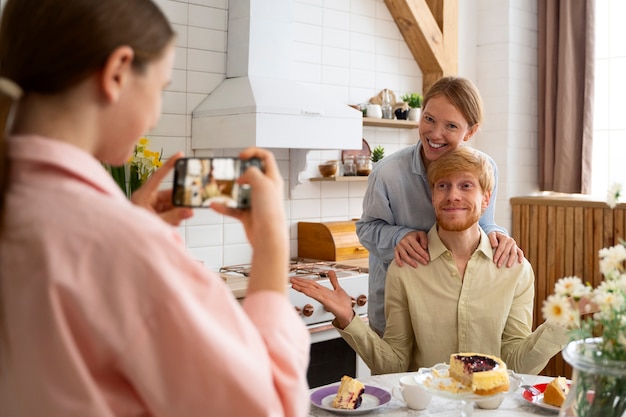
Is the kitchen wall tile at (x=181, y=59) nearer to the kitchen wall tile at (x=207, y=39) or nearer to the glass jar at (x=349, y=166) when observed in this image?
the kitchen wall tile at (x=207, y=39)

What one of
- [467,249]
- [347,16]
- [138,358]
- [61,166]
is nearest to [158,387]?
[138,358]

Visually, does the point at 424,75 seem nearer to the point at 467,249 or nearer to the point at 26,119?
the point at 467,249

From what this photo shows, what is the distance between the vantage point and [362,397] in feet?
6.02

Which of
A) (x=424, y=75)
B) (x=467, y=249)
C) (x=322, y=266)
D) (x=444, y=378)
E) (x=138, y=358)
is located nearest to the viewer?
(x=138, y=358)

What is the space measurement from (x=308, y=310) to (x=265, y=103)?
3.31 feet

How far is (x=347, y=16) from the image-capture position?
425 centimetres

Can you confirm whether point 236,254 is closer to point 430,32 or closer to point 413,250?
point 413,250

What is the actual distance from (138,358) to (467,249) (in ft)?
5.64

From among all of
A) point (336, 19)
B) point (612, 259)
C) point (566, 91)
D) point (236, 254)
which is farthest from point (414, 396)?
point (566, 91)

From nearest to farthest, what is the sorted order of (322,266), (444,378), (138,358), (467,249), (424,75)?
(138,358)
(444,378)
(467,249)
(322,266)
(424,75)

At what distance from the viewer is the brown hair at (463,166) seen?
2230 millimetres

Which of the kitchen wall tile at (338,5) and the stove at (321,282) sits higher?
the kitchen wall tile at (338,5)

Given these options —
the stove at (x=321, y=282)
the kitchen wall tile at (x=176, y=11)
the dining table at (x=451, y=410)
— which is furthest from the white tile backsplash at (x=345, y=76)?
the dining table at (x=451, y=410)

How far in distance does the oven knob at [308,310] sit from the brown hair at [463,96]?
1331 mm
